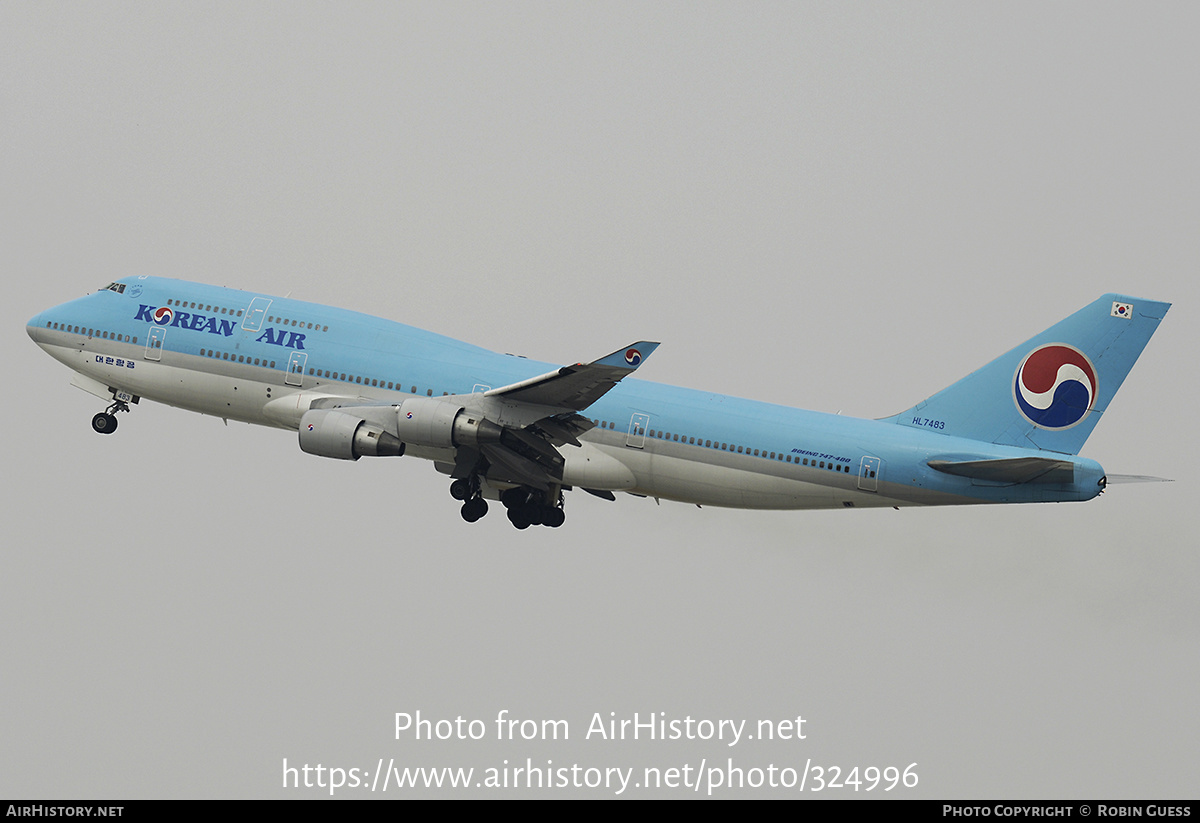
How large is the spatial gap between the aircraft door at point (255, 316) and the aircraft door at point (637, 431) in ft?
36.0

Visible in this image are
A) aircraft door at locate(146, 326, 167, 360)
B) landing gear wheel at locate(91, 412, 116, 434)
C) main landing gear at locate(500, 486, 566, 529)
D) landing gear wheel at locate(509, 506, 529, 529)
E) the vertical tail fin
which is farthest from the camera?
landing gear wheel at locate(91, 412, 116, 434)

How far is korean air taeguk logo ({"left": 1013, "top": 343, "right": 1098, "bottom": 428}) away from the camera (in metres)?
43.3

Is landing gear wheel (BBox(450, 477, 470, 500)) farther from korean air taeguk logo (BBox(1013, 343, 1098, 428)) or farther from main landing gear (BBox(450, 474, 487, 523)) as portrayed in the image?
korean air taeguk logo (BBox(1013, 343, 1098, 428))

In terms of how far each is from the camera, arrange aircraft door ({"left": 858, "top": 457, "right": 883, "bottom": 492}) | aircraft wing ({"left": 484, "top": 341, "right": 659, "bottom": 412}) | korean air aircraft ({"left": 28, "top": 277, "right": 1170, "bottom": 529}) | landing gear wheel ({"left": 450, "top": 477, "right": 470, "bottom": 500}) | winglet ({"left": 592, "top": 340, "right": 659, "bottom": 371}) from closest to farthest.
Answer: winglet ({"left": 592, "top": 340, "right": 659, "bottom": 371}), aircraft wing ({"left": 484, "top": 341, "right": 659, "bottom": 412}), korean air aircraft ({"left": 28, "top": 277, "right": 1170, "bottom": 529}), aircraft door ({"left": 858, "top": 457, "right": 883, "bottom": 492}), landing gear wheel ({"left": 450, "top": 477, "right": 470, "bottom": 500})

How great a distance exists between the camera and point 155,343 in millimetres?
46500

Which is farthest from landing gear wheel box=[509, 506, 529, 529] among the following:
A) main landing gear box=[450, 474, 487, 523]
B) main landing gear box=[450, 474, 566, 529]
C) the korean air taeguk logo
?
the korean air taeguk logo

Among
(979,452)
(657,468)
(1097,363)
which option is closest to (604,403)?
(657,468)

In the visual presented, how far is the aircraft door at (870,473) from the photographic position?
42.4 metres

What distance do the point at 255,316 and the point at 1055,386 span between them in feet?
72.5

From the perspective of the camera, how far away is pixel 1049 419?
43.3 meters

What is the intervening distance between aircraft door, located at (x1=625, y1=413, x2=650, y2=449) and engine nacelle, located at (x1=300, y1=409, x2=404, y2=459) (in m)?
6.06

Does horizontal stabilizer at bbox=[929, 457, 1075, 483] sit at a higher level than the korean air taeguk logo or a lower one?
lower

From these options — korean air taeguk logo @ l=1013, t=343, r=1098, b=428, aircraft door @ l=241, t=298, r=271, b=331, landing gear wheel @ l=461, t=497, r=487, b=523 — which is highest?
aircraft door @ l=241, t=298, r=271, b=331

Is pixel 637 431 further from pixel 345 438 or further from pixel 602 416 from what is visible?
pixel 345 438
